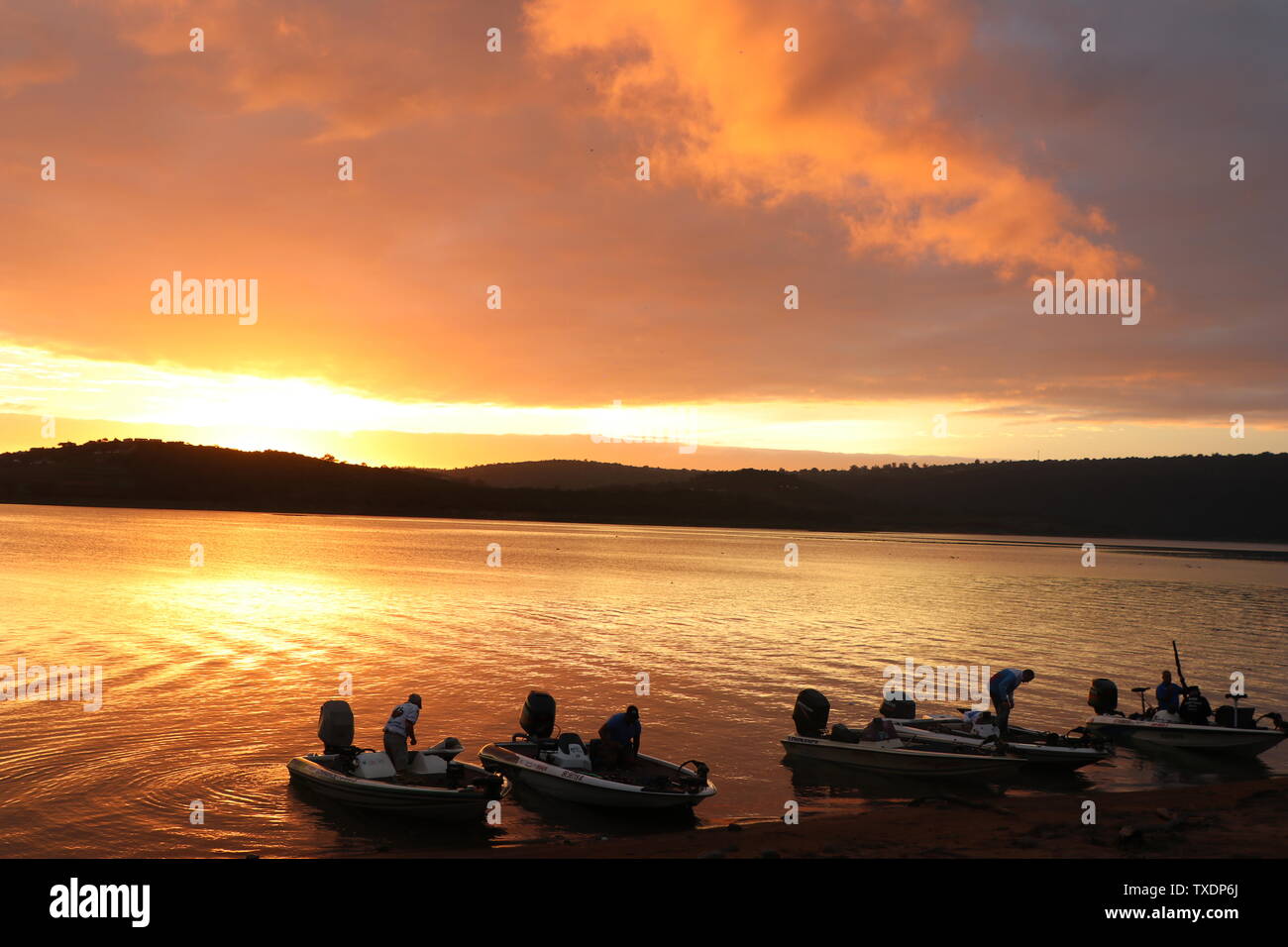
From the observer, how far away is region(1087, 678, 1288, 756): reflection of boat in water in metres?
26.7

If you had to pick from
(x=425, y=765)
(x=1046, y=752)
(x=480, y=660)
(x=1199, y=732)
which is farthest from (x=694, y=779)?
(x=480, y=660)

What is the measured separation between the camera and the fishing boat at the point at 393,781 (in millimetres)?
19156

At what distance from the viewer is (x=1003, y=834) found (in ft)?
58.4

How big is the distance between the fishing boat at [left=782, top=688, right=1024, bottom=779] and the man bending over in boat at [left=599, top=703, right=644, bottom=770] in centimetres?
648

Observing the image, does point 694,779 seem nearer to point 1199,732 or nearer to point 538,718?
point 538,718

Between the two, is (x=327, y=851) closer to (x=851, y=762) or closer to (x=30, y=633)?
(x=851, y=762)

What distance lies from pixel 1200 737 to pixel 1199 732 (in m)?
0.19

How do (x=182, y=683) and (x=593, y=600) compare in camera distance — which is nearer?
(x=182, y=683)

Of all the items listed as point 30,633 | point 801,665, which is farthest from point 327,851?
point 30,633

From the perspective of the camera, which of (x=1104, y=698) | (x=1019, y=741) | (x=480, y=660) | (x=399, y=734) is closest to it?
(x=399, y=734)

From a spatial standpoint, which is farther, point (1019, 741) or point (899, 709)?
point (899, 709)

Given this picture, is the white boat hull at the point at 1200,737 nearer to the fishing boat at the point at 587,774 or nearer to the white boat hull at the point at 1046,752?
the white boat hull at the point at 1046,752

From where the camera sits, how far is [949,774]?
78.0 ft
